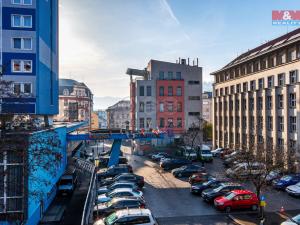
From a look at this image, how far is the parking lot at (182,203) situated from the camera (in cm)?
2064

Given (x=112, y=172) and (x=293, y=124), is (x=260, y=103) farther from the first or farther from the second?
(x=112, y=172)

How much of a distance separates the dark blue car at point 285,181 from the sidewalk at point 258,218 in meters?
7.10

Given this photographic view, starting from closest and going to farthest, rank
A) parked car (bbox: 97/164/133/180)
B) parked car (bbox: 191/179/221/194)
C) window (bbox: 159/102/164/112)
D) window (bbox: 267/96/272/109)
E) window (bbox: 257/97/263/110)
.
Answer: parked car (bbox: 191/179/221/194), parked car (bbox: 97/164/133/180), window (bbox: 267/96/272/109), window (bbox: 257/97/263/110), window (bbox: 159/102/164/112)

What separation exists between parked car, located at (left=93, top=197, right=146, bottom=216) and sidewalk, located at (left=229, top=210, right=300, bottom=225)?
6666mm

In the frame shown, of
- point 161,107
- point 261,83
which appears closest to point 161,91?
point 161,107

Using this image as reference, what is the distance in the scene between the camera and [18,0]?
2652cm

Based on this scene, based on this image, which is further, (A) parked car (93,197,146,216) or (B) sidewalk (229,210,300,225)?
(A) parked car (93,197,146,216)

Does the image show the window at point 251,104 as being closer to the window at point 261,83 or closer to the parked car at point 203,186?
the window at point 261,83

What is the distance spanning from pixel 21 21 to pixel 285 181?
29091 millimetres

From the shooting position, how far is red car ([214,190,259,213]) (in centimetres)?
2166

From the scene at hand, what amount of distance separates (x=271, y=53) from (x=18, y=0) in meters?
33.8

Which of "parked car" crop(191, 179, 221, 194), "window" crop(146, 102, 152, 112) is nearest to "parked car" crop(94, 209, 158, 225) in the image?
"parked car" crop(191, 179, 221, 194)

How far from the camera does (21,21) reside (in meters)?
26.5

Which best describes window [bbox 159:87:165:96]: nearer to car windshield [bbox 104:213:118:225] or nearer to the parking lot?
the parking lot
